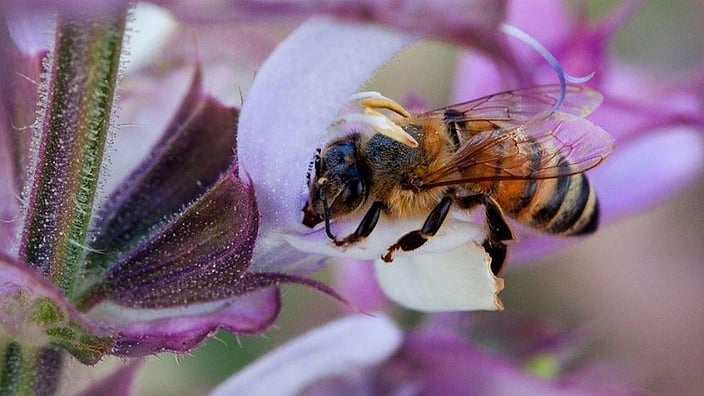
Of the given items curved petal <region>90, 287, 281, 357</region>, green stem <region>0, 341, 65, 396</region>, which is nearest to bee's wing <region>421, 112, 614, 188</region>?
curved petal <region>90, 287, 281, 357</region>

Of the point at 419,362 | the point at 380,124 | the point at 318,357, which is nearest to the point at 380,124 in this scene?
the point at 380,124

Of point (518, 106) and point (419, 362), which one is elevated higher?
point (518, 106)

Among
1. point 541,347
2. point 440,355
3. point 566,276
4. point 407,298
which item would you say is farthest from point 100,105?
point 566,276

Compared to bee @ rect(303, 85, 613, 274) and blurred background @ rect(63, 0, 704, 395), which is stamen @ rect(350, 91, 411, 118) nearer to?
bee @ rect(303, 85, 613, 274)

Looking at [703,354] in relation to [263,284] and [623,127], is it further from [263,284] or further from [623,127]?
[263,284]

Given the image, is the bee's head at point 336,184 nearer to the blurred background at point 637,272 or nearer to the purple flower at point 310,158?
the purple flower at point 310,158

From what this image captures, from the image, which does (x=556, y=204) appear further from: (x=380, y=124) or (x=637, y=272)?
(x=637, y=272)

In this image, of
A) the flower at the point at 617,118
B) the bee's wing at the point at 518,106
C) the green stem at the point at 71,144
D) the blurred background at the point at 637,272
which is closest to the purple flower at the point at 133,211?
the green stem at the point at 71,144
